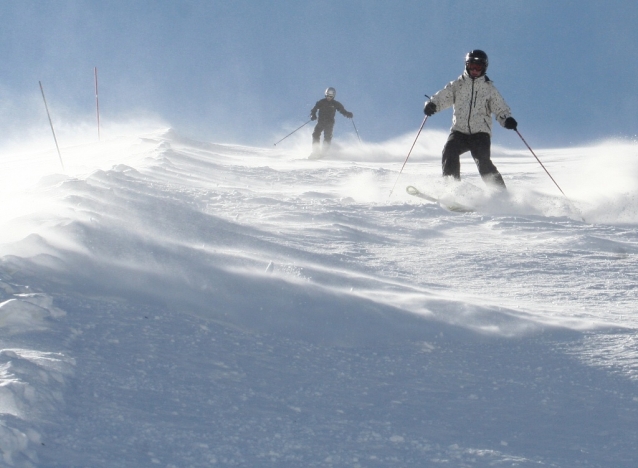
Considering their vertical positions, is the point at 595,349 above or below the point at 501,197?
below

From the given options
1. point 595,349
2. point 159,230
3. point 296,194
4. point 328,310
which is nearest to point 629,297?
point 595,349

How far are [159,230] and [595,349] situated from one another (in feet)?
7.73

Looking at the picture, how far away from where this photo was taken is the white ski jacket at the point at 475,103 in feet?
25.3

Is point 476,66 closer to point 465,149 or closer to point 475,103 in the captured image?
point 475,103

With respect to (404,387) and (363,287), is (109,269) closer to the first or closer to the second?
(363,287)

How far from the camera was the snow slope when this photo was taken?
193 centimetres

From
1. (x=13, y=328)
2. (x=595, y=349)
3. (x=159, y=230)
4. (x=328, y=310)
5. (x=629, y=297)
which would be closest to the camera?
(x=13, y=328)

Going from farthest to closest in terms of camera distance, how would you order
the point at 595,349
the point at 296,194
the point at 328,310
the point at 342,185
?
the point at 342,185 → the point at 296,194 → the point at 328,310 → the point at 595,349

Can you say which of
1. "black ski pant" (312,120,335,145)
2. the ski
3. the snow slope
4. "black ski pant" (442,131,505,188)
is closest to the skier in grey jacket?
"black ski pant" (442,131,505,188)

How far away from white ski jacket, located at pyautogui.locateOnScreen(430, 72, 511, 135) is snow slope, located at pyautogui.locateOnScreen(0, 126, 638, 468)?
105 inches

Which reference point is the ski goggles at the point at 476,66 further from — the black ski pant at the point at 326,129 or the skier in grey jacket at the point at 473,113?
the black ski pant at the point at 326,129

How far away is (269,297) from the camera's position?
3111 millimetres

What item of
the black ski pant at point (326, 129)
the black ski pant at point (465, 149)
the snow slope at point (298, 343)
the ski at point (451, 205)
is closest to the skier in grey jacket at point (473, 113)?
the black ski pant at point (465, 149)

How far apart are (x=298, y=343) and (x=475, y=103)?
220 inches
